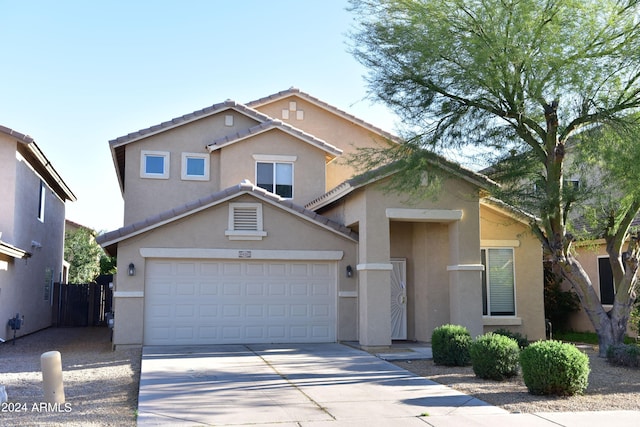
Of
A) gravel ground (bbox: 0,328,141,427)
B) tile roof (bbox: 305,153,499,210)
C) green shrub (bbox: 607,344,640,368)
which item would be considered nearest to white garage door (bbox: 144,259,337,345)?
gravel ground (bbox: 0,328,141,427)

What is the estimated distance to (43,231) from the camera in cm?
2447

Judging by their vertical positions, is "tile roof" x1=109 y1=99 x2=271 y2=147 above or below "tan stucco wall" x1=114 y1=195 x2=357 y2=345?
above

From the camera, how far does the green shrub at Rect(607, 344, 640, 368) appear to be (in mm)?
12484

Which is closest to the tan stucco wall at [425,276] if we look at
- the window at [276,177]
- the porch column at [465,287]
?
the porch column at [465,287]

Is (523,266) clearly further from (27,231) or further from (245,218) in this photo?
(27,231)

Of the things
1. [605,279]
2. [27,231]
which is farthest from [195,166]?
[605,279]

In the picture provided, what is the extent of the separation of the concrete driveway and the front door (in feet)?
9.72

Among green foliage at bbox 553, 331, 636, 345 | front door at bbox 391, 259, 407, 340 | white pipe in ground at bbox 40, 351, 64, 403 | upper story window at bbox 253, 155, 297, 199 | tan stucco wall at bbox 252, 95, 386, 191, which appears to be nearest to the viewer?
white pipe in ground at bbox 40, 351, 64, 403

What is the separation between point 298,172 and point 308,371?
947 cm

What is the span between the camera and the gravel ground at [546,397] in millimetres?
9448

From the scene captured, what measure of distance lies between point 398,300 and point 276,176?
5.93 m

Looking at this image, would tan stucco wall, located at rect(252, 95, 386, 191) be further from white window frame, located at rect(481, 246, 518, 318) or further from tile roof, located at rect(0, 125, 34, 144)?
tile roof, located at rect(0, 125, 34, 144)

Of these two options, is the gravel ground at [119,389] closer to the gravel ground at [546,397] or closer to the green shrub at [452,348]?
the gravel ground at [546,397]

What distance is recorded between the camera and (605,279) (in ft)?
63.3
